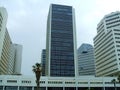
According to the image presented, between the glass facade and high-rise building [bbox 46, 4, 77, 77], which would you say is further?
the glass facade

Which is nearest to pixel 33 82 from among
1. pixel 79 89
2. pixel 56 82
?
pixel 56 82

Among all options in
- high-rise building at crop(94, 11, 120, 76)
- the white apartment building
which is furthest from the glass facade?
the white apartment building

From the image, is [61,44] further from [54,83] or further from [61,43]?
[54,83]

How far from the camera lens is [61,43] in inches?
7062

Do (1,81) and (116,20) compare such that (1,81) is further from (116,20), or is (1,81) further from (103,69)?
Result: (116,20)

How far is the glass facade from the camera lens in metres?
171

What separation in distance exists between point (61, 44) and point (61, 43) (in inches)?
37.2

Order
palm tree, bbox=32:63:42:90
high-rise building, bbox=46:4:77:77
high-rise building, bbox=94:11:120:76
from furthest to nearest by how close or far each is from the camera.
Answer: high-rise building, bbox=46:4:77:77 → high-rise building, bbox=94:11:120:76 → palm tree, bbox=32:63:42:90

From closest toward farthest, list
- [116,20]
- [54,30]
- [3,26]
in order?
1. [3,26]
2. [116,20]
3. [54,30]

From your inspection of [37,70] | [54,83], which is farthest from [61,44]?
[37,70]

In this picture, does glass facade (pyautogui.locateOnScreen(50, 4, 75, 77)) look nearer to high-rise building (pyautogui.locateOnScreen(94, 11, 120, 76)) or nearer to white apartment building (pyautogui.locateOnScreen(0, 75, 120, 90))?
high-rise building (pyautogui.locateOnScreen(94, 11, 120, 76))

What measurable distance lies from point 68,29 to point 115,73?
66.7 meters

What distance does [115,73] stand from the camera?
A: 136750 mm

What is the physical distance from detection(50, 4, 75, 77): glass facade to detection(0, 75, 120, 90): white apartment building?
4289 centimetres
